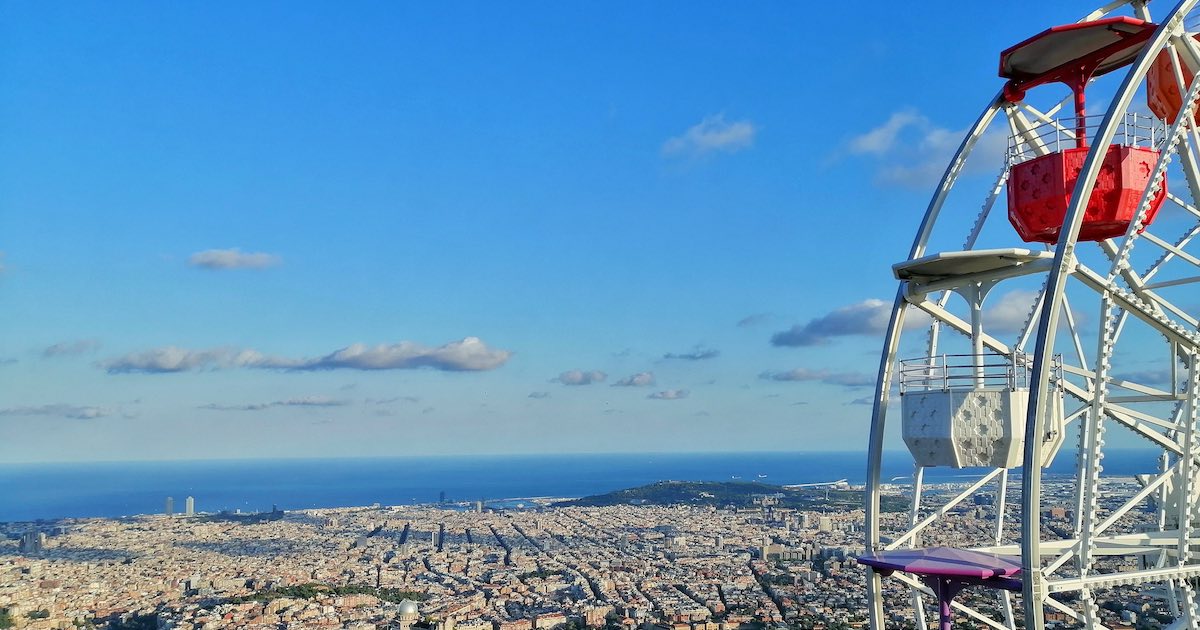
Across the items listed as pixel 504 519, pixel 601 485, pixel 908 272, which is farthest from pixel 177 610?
pixel 601 485

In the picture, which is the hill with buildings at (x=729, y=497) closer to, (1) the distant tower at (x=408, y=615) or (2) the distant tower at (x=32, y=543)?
(2) the distant tower at (x=32, y=543)

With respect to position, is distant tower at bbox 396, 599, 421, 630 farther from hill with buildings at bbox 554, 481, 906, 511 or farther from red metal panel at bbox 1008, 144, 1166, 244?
hill with buildings at bbox 554, 481, 906, 511

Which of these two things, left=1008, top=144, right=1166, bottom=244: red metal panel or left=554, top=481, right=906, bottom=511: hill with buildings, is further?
left=554, top=481, right=906, bottom=511: hill with buildings

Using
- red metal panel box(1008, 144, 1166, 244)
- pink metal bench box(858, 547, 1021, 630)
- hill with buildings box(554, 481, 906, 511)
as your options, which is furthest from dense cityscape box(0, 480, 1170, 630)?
red metal panel box(1008, 144, 1166, 244)

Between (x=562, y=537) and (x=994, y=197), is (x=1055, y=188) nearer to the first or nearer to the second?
(x=994, y=197)

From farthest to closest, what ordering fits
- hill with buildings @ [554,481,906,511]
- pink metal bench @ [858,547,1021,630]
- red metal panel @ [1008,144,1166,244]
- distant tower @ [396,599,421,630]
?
hill with buildings @ [554,481,906,511] < distant tower @ [396,599,421,630] < red metal panel @ [1008,144,1166,244] < pink metal bench @ [858,547,1021,630]

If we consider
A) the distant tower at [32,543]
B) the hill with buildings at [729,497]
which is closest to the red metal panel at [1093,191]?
the distant tower at [32,543]
